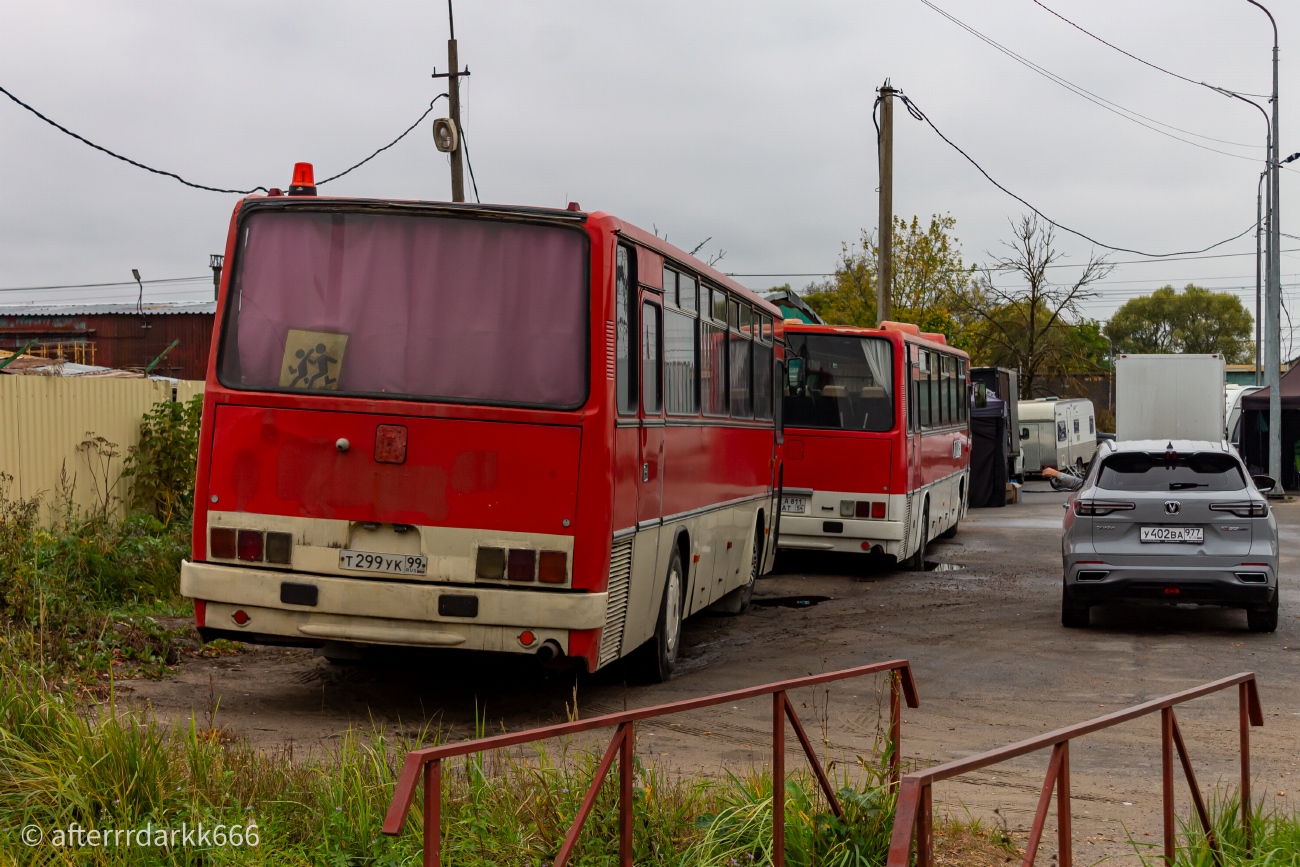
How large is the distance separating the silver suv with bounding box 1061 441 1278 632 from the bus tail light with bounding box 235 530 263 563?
7512mm

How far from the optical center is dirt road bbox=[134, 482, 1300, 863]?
24.8 ft

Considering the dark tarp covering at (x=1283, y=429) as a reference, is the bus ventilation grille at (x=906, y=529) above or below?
below

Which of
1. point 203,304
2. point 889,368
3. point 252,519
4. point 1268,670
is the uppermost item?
point 203,304

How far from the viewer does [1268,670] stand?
11.2m

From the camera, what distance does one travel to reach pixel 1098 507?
42.0 ft

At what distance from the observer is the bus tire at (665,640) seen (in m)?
9.93

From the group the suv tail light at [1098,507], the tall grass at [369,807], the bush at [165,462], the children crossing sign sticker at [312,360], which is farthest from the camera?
the bush at [165,462]

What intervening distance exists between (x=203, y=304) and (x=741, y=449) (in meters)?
49.7

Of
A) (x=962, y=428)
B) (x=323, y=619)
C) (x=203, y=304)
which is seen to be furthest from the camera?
(x=203, y=304)

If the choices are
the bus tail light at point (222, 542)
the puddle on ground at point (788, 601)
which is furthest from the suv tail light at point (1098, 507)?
the bus tail light at point (222, 542)

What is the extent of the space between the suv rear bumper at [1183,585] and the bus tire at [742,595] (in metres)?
3.09

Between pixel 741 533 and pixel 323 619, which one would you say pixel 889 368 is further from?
pixel 323 619

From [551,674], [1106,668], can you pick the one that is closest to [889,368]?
[1106,668]

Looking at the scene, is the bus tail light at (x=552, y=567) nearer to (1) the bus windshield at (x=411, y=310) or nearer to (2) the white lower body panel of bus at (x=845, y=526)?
(1) the bus windshield at (x=411, y=310)
